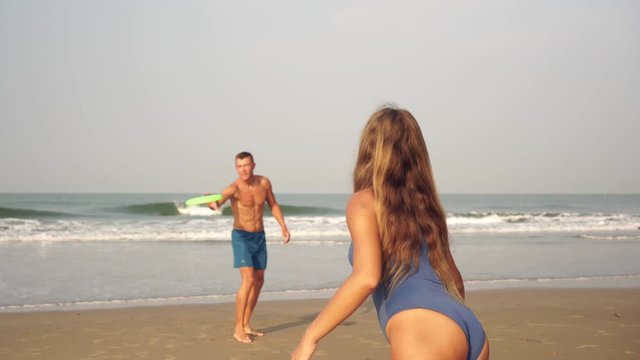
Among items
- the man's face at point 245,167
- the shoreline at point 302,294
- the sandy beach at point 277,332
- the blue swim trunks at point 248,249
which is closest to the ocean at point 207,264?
the shoreline at point 302,294

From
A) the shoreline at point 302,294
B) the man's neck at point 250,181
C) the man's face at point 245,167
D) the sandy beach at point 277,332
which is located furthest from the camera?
the shoreline at point 302,294

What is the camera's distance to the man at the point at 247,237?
7410mm

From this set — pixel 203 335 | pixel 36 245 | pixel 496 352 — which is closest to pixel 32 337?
pixel 203 335

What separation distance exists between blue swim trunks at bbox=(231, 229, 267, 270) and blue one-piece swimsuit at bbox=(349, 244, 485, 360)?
17.2ft

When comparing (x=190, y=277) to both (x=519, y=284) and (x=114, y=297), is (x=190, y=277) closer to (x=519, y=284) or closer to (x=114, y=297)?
(x=114, y=297)

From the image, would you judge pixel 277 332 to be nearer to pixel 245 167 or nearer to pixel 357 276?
pixel 245 167

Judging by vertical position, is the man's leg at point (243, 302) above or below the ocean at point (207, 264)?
above

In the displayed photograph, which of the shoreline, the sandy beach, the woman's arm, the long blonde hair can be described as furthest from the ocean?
the woman's arm

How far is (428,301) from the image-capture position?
2232 mm

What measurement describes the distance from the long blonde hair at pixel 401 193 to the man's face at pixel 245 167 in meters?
5.39

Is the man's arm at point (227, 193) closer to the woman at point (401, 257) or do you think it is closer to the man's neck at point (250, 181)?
the man's neck at point (250, 181)

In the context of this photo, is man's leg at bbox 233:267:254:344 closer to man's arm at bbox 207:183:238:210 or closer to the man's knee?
the man's knee

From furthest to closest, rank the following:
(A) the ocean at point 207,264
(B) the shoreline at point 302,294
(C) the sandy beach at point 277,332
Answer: (A) the ocean at point 207,264 → (B) the shoreline at point 302,294 → (C) the sandy beach at point 277,332

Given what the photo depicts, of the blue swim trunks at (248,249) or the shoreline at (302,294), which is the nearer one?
the blue swim trunks at (248,249)
